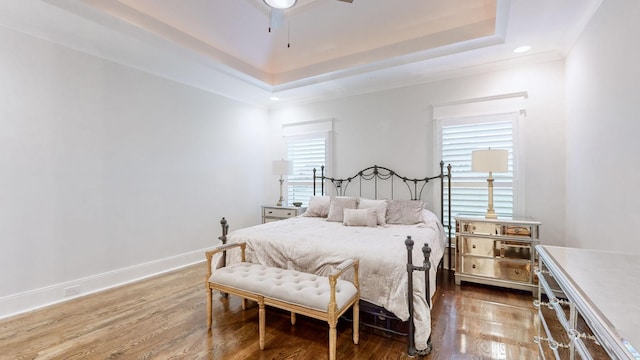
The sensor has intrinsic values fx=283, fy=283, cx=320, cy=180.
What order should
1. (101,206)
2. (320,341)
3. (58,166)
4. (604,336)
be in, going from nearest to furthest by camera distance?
(604,336)
(320,341)
(58,166)
(101,206)

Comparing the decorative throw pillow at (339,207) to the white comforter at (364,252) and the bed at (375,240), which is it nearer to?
the bed at (375,240)

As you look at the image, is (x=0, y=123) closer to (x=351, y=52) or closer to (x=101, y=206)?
(x=101, y=206)

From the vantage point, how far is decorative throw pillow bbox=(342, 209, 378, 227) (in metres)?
3.52

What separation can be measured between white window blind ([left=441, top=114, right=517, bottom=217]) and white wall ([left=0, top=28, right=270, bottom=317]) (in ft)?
12.2

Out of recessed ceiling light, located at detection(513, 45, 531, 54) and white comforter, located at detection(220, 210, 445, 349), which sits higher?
recessed ceiling light, located at detection(513, 45, 531, 54)

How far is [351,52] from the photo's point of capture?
4.05 m

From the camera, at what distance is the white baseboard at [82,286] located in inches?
109

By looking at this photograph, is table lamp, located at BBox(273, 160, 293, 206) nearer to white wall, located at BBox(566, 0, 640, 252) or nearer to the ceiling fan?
the ceiling fan

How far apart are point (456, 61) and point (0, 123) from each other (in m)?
5.00

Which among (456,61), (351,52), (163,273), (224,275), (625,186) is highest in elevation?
(351,52)

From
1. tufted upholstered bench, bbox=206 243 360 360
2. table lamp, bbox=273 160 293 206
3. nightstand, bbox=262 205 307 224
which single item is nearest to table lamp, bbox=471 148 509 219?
tufted upholstered bench, bbox=206 243 360 360

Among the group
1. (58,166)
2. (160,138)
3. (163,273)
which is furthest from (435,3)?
(163,273)

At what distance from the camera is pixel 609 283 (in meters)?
1.09

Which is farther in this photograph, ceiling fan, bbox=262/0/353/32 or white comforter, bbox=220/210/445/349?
ceiling fan, bbox=262/0/353/32
